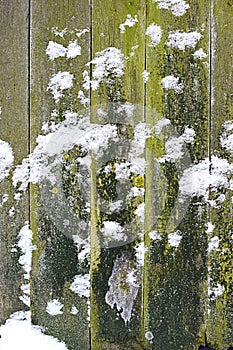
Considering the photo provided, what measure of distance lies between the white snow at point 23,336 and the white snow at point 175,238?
1.36ft

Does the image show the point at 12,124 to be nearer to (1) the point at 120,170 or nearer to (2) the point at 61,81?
(2) the point at 61,81

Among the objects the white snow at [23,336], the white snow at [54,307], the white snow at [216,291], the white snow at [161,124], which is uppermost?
the white snow at [161,124]

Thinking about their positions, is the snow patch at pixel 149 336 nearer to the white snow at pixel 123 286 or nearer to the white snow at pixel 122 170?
the white snow at pixel 123 286

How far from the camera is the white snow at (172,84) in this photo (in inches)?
43.5

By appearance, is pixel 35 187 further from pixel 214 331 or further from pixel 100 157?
pixel 214 331

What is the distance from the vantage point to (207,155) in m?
1.11

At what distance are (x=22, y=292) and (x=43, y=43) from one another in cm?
68

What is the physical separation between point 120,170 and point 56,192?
Result: 185 mm

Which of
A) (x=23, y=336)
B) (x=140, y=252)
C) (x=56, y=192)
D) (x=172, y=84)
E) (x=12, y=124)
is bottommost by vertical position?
(x=23, y=336)

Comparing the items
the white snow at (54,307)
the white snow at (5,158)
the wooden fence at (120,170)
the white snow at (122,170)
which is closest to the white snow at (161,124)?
the wooden fence at (120,170)

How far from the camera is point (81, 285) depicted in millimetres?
1143

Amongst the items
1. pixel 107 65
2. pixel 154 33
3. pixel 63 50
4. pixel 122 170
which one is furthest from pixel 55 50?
pixel 122 170

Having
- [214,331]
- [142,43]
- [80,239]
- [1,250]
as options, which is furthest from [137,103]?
[214,331]

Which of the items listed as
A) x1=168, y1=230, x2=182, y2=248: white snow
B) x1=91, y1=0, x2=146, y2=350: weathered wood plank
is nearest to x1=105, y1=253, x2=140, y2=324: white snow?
x1=91, y1=0, x2=146, y2=350: weathered wood plank
